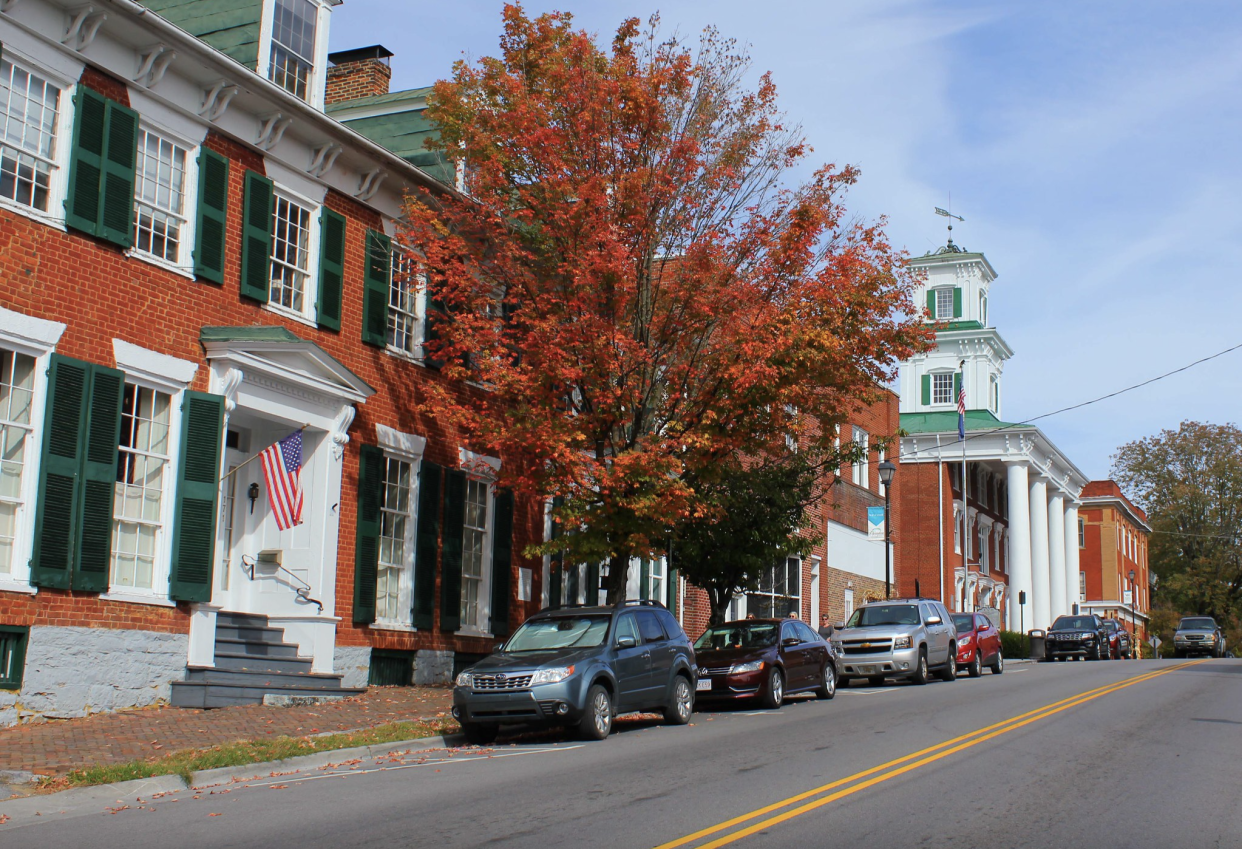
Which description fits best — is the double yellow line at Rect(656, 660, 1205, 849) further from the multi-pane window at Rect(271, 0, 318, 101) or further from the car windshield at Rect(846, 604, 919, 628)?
the multi-pane window at Rect(271, 0, 318, 101)

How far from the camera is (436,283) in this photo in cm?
1970

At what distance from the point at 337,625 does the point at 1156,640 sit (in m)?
68.5

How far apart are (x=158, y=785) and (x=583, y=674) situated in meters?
5.12

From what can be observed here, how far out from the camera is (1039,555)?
65.5 metres

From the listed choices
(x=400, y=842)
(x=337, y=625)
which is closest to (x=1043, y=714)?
(x=337, y=625)

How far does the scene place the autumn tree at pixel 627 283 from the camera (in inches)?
696

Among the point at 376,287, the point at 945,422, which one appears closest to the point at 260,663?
the point at 376,287

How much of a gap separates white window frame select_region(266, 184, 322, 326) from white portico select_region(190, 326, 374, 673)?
3.18 feet

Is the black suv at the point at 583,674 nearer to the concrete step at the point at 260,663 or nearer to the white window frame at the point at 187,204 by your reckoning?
the concrete step at the point at 260,663

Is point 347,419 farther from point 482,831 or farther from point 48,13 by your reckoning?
point 482,831

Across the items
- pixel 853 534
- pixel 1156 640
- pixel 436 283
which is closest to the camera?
pixel 436 283

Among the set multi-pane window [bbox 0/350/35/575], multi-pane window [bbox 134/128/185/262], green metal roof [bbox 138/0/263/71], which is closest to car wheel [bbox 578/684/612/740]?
multi-pane window [bbox 0/350/35/575]

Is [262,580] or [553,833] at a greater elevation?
[262,580]

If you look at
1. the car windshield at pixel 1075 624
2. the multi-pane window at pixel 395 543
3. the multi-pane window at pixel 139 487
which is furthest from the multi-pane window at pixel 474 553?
the car windshield at pixel 1075 624
